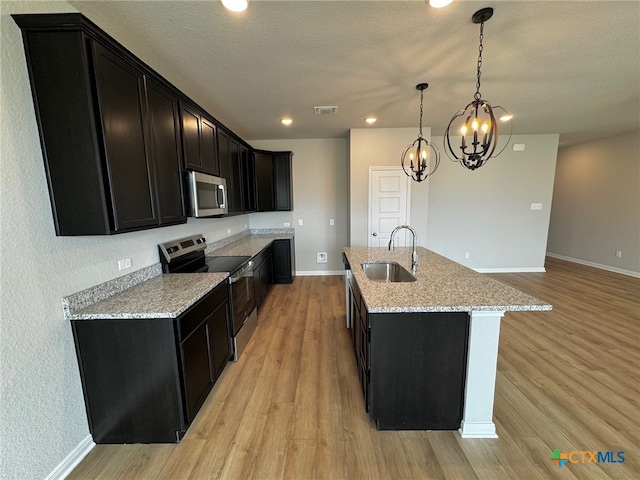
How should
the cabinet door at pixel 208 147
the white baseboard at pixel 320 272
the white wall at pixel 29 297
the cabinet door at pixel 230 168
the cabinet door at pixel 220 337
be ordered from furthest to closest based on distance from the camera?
the white baseboard at pixel 320 272
the cabinet door at pixel 230 168
the cabinet door at pixel 208 147
the cabinet door at pixel 220 337
the white wall at pixel 29 297

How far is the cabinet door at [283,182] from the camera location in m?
4.78

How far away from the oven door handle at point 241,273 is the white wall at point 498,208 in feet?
12.7

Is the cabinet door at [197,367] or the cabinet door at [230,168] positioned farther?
the cabinet door at [230,168]

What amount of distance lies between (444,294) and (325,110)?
2.80 m

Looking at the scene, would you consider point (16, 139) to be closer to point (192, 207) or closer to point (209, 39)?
point (192, 207)

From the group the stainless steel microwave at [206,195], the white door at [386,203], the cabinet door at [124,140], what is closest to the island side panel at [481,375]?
the cabinet door at [124,140]

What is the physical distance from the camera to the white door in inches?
172

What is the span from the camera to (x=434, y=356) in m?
1.61

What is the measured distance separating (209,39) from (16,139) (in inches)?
53.5

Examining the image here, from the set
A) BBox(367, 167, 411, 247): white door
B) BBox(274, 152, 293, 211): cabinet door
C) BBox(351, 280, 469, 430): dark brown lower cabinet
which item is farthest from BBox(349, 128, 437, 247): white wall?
BBox(351, 280, 469, 430): dark brown lower cabinet

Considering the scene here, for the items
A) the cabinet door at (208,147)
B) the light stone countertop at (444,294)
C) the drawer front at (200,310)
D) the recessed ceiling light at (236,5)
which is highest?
the recessed ceiling light at (236,5)

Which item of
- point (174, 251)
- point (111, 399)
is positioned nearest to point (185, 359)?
point (111, 399)

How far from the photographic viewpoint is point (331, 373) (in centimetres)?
228

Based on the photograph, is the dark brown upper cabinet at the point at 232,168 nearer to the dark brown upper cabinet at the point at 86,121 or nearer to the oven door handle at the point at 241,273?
the oven door handle at the point at 241,273
